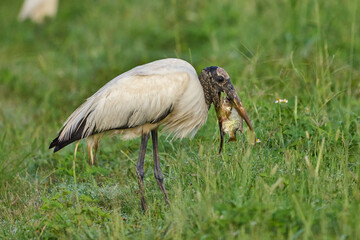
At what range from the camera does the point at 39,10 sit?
11.6 meters

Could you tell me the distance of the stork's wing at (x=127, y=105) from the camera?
4543 millimetres

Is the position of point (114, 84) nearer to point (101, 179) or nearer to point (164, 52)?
point (101, 179)

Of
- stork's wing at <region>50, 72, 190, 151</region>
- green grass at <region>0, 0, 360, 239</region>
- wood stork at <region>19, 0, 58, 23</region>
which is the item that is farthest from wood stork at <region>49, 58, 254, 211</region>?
wood stork at <region>19, 0, 58, 23</region>

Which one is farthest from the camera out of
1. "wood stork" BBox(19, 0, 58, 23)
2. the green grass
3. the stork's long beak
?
"wood stork" BBox(19, 0, 58, 23)

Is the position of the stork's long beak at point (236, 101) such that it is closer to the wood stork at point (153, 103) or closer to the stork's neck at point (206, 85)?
the wood stork at point (153, 103)

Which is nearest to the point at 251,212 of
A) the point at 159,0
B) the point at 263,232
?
the point at 263,232

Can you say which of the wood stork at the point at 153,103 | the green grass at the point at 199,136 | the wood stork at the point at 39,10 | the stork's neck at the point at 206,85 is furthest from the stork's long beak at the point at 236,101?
the wood stork at the point at 39,10

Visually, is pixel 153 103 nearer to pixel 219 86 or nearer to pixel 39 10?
pixel 219 86

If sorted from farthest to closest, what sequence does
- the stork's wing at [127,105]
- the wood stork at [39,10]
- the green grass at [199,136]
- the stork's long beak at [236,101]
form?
the wood stork at [39,10] < the stork's long beak at [236,101] < the stork's wing at [127,105] < the green grass at [199,136]

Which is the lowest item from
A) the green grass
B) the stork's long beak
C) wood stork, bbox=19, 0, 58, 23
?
the green grass

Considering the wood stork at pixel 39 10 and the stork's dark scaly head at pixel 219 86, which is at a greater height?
the wood stork at pixel 39 10

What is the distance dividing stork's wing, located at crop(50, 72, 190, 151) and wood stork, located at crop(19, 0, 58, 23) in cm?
719

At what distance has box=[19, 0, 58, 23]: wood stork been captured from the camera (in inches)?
456

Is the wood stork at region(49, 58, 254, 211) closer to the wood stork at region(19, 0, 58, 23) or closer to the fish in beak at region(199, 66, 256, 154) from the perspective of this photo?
the fish in beak at region(199, 66, 256, 154)
